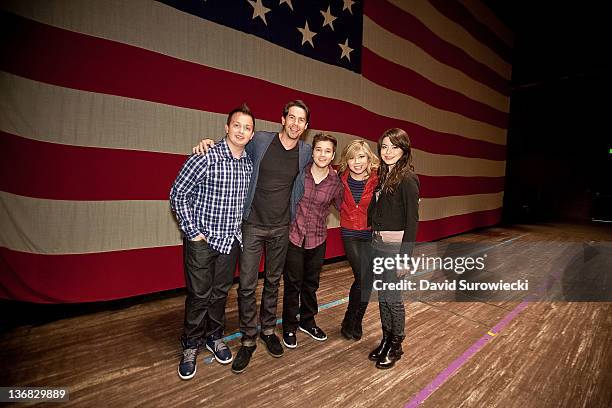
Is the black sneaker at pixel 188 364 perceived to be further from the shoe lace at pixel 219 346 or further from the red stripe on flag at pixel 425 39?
the red stripe on flag at pixel 425 39

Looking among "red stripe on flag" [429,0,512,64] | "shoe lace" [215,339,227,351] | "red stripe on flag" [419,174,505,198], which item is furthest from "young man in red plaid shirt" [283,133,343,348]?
"red stripe on flag" [429,0,512,64]

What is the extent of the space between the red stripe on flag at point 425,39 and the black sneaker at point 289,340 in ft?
12.4

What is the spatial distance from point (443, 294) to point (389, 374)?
160cm

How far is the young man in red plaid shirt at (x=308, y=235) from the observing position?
6.11 ft

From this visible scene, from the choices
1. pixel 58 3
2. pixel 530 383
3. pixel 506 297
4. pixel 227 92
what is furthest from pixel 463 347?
pixel 58 3

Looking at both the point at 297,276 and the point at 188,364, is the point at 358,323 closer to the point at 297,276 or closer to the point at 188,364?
the point at 297,276

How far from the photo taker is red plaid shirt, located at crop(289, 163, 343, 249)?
1.86 meters

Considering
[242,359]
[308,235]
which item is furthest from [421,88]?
[242,359]

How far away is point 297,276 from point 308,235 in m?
0.28

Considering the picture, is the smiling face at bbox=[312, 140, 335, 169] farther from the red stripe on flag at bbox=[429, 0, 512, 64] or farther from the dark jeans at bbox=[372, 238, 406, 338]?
the red stripe on flag at bbox=[429, 0, 512, 64]

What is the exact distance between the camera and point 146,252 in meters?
2.45

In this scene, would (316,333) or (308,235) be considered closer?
(308,235)

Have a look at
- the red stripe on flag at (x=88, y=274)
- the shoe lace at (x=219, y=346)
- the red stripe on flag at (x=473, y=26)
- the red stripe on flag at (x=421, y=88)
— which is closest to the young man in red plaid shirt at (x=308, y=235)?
the shoe lace at (x=219, y=346)

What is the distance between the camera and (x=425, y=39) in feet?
15.4
